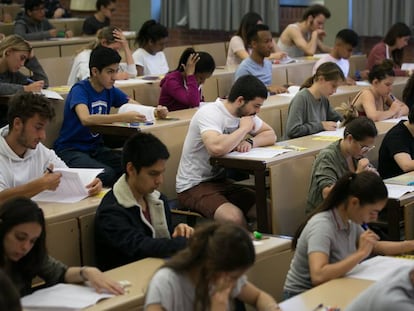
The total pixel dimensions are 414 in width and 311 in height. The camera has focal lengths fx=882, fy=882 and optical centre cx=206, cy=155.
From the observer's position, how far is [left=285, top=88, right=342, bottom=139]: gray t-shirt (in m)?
5.92

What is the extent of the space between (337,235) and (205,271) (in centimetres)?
92

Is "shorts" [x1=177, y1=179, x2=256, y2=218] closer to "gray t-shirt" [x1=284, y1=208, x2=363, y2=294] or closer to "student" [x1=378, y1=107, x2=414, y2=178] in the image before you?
"student" [x1=378, y1=107, x2=414, y2=178]

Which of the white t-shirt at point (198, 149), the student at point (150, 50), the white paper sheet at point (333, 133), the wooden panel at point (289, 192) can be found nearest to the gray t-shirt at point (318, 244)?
the wooden panel at point (289, 192)

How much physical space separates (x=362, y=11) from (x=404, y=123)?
5.47 metres

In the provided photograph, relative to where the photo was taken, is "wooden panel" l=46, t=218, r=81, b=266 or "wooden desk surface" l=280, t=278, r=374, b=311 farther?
"wooden panel" l=46, t=218, r=81, b=266

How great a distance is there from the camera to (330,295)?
3084mm

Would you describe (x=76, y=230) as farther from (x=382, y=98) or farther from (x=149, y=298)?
(x=382, y=98)

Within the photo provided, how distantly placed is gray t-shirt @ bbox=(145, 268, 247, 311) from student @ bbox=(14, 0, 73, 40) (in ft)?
25.9

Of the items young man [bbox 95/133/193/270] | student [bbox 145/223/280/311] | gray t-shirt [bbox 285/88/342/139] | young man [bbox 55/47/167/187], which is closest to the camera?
student [bbox 145/223/280/311]

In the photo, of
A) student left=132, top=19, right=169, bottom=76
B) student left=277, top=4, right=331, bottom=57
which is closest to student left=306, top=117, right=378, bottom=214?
student left=132, top=19, right=169, bottom=76

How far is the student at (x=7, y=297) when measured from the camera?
1840 mm

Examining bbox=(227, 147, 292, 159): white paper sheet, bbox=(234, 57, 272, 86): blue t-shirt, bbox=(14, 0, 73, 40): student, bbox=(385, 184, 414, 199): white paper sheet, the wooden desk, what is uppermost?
bbox=(14, 0, 73, 40): student

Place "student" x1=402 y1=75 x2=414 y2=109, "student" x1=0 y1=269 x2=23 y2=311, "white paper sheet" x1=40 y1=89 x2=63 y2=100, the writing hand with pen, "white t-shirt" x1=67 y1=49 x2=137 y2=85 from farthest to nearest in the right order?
"white t-shirt" x1=67 y1=49 x2=137 y2=85
"student" x1=402 y1=75 x2=414 y2=109
"white paper sheet" x1=40 y1=89 x2=63 y2=100
the writing hand with pen
"student" x1=0 y1=269 x2=23 y2=311

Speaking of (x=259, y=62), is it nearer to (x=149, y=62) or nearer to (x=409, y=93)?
(x=149, y=62)
